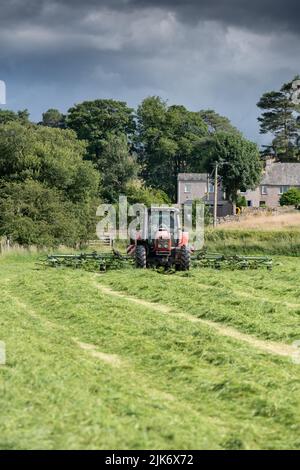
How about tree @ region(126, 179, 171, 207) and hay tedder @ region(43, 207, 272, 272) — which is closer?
hay tedder @ region(43, 207, 272, 272)

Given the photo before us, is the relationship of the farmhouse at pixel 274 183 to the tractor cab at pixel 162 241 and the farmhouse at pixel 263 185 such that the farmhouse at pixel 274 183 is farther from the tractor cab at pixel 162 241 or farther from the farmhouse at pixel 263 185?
the tractor cab at pixel 162 241

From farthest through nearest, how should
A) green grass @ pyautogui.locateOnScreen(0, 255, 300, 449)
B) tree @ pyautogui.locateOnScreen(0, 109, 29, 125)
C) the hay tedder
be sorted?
tree @ pyautogui.locateOnScreen(0, 109, 29, 125) < the hay tedder < green grass @ pyautogui.locateOnScreen(0, 255, 300, 449)

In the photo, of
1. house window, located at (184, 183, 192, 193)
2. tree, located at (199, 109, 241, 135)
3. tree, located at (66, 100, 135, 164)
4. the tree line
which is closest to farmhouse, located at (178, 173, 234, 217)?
house window, located at (184, 183, 192, 193)

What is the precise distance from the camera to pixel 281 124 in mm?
83938

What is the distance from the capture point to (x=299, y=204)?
63.0 metres

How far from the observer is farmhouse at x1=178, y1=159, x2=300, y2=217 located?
74438 millimetres

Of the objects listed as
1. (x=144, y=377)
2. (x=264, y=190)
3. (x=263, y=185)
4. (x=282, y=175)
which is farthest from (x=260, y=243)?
(x=264, y=190)

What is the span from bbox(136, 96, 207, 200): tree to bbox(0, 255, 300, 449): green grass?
64.2 metres

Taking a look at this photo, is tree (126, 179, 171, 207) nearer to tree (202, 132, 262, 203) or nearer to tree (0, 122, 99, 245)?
tree (202, 132, 262, 203)

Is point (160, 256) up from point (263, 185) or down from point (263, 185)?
down

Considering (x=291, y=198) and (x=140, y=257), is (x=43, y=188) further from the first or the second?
(x=291, y=198)

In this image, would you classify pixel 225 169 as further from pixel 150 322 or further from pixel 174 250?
pixel 150 322

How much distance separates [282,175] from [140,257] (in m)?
52.9

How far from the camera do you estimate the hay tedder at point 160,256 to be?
2353 cm
